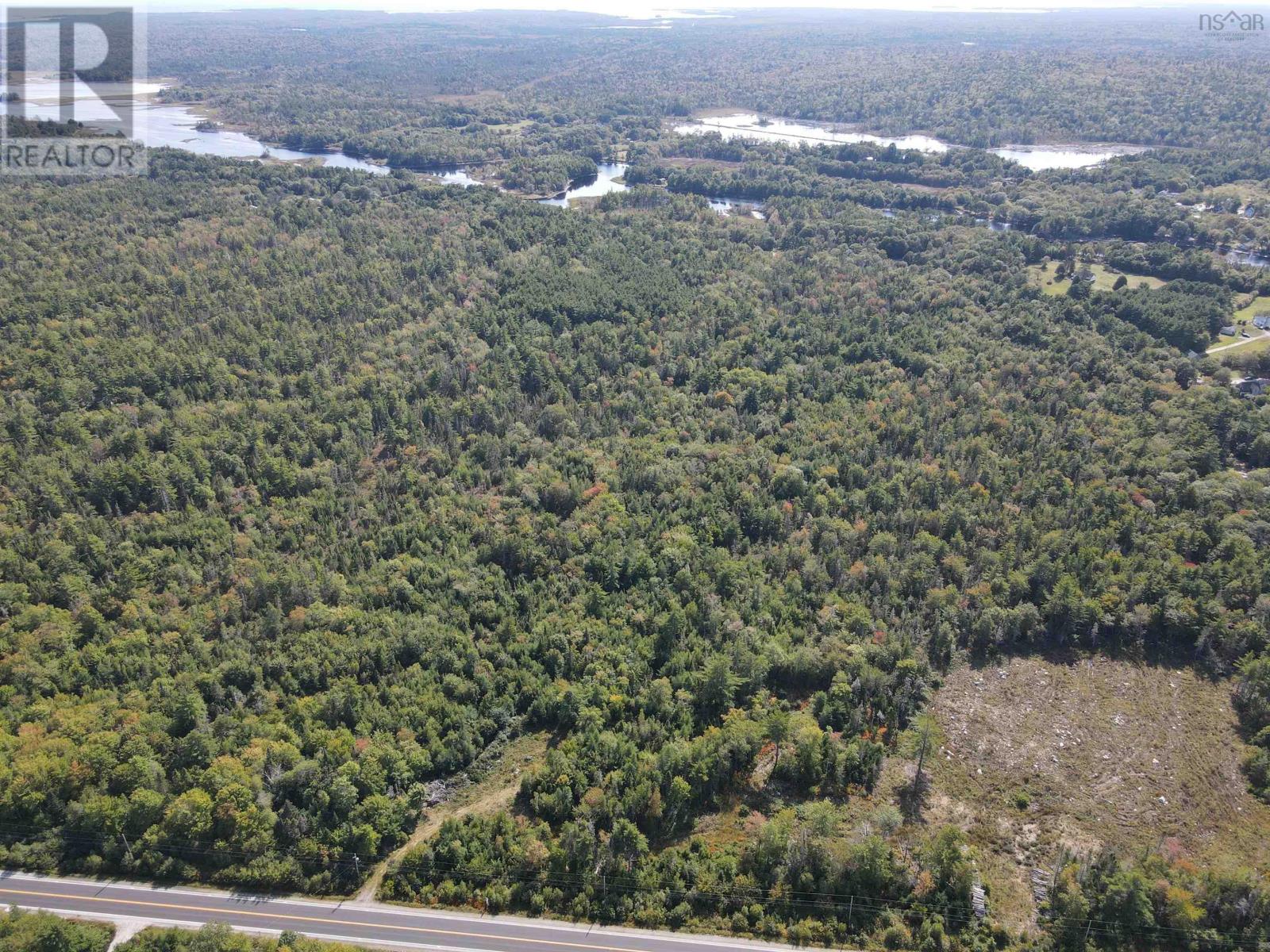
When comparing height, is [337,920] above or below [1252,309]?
below

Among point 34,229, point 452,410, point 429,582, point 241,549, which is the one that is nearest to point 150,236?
point 34,229

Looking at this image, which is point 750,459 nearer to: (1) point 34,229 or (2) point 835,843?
(2) point 835,843

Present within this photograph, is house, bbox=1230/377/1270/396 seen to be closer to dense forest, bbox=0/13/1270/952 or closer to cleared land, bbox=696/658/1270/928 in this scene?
dense forest, bbox=0/13/1270/952

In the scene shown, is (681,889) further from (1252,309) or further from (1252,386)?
(1252,309)

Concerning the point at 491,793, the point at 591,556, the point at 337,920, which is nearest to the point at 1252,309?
the point at 591,556

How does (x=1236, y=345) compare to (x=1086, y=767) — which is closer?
(x=1086, y=767)

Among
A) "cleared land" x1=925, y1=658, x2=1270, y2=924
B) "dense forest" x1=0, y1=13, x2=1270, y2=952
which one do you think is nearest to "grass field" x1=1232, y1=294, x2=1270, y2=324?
"dense forest" x1=0, y1=13, x2=1270, y2=952

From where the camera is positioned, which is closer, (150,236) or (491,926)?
(491,926)
